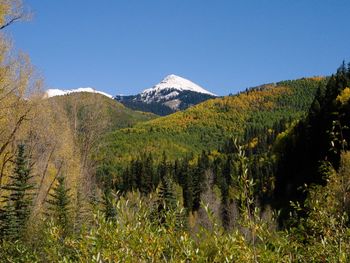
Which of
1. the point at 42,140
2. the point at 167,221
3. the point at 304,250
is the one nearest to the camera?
the point at 167,221

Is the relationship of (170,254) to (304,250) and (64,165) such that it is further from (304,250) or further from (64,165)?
(64,165)

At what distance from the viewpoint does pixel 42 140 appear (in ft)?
97.8

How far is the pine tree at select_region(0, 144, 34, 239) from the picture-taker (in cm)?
2548

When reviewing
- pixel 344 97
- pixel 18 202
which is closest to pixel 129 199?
pixel 18 202

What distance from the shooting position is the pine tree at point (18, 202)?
83.6 ft

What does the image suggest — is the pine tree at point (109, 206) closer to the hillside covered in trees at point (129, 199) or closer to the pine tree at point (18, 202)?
the hillside covered in trees at point (129, 199)

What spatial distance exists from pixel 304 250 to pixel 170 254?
2.50 m

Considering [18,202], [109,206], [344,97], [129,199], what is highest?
[344,97]

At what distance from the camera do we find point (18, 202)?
91.5ft

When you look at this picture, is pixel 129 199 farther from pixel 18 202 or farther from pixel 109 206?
pixel 18 202

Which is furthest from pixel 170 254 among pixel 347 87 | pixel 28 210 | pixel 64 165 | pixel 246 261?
pixel 347 87

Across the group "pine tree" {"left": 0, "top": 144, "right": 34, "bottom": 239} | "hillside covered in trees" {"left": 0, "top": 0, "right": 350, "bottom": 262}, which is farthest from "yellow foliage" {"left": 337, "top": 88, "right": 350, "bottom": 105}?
"pine tree" {"left": 0, "top": 144, "right": 34, "bottom": 239}

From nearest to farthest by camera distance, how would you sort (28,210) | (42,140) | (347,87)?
(28,210)
(42,140)
(347,87)

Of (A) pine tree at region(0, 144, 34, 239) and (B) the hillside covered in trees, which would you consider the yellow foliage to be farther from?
(A) pine tree at region(0, 144, 34, 239)
